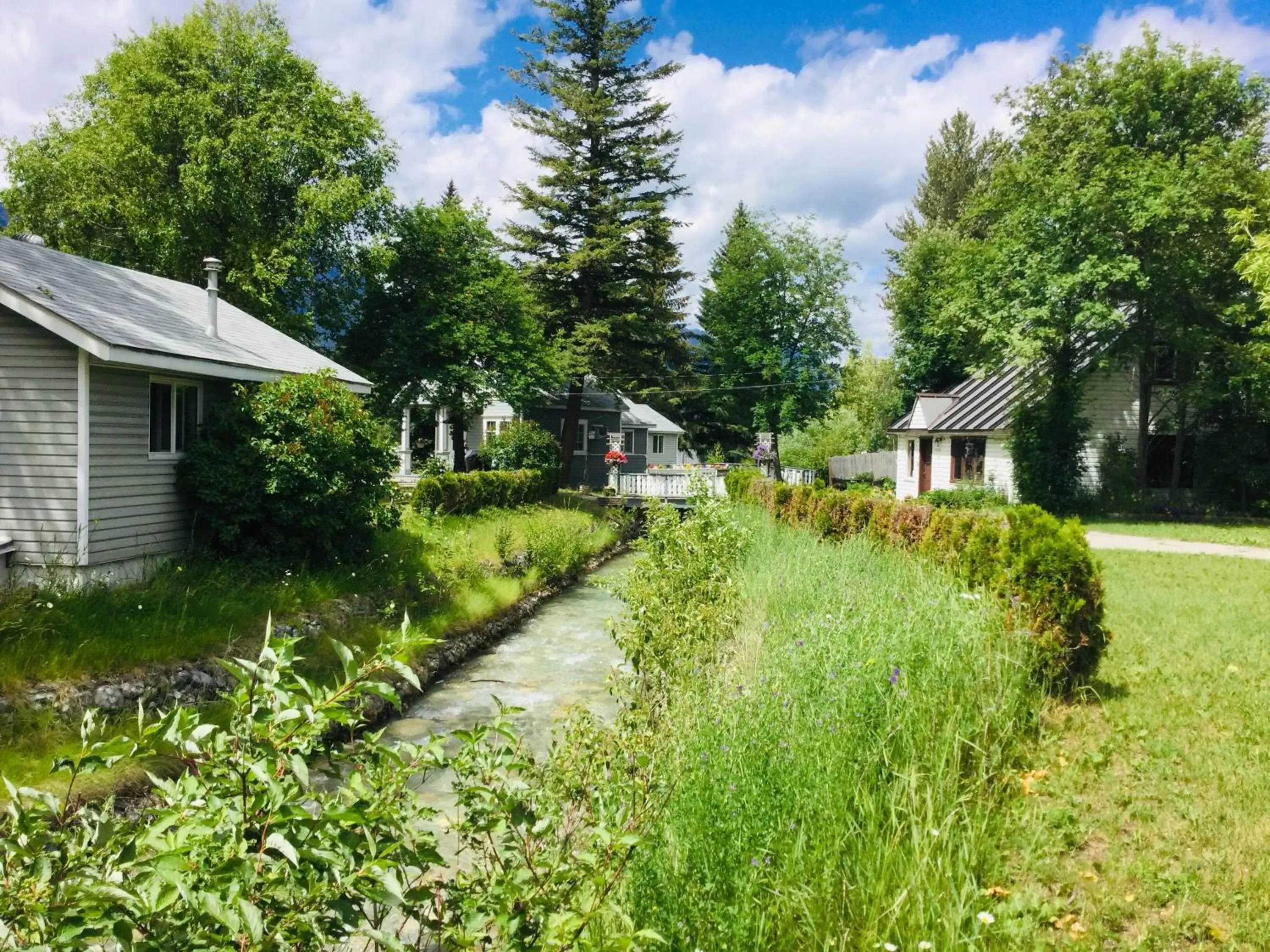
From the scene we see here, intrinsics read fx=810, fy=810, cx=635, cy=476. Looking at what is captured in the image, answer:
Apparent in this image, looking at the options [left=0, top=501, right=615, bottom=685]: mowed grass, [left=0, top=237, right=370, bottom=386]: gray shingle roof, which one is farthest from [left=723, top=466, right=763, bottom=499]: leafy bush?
[left=0, top=237, right=370, bottom=386]: gray shingle roof

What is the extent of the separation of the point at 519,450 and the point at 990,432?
16.6 m

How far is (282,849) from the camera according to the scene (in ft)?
6.02

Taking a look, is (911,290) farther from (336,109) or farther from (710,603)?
(710,603)

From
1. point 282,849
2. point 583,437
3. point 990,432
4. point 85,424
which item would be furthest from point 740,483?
point 282,849

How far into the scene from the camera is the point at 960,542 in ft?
28.4

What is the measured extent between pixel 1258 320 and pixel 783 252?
82.0 feet

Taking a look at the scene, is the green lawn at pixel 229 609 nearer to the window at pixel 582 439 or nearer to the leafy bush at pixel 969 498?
the leafy bush at pixel 969 498

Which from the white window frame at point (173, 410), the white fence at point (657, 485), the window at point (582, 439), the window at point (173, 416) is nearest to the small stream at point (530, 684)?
the white window frame at point (173, 410)

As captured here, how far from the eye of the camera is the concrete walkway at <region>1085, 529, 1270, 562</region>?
15836mm

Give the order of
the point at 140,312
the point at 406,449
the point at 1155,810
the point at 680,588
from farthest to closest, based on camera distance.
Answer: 1. the point at 406,449
2. the point at 140,312
3. the point at 680,588
4. the point at 1155,810

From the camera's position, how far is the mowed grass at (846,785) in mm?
3459

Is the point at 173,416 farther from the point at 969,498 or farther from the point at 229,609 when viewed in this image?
the point at 969,498

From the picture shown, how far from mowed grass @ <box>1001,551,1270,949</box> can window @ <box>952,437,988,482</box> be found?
73.2ft

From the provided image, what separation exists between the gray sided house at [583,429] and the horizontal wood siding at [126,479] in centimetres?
2082
